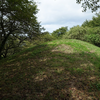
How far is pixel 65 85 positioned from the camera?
12.9ft

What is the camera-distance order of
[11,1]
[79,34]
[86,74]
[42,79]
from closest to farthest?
[42,79], [86,74], [11,1], [79,34]

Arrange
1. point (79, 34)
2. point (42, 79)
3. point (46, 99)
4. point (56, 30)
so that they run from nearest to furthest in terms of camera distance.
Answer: point (46, 99), point (42, 79), point (79, 34), point (56, 30)

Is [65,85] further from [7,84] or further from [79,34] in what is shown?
[79,34]

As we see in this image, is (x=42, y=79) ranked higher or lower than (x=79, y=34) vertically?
lower

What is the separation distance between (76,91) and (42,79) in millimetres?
1983

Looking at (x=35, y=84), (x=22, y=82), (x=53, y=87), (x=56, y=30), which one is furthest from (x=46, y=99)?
(x=56, y=30)

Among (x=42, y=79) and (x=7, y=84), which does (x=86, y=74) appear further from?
(x=7, y=84)

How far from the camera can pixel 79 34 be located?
2641cm

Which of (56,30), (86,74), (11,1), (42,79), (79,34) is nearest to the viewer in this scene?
(42,79)

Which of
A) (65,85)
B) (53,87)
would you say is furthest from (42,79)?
(65,85)

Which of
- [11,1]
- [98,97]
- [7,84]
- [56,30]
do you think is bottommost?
[98,97]

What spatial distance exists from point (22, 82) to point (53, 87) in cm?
184

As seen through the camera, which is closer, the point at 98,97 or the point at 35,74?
the point at 98,97

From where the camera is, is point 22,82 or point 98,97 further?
point 22,82
